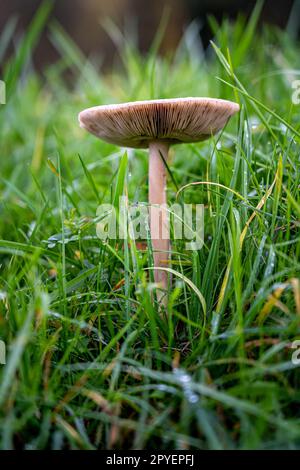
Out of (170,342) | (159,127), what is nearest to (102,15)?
(159,127)

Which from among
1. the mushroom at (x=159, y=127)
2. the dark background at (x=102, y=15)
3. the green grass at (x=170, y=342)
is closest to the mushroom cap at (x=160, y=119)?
the mushroom at (x=159, y=127)

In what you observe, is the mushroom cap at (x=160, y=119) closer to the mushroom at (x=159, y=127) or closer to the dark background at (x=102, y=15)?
the mushroom at (x=159, y=127)

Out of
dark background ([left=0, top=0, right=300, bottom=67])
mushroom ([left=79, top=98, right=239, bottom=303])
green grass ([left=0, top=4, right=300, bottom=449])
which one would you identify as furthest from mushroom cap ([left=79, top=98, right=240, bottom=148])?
dark background ([left=0, top=0, right=300, bottom=67])

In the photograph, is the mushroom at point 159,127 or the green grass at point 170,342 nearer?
the green grass at point 170,342

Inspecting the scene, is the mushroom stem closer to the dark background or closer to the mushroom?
the mushroom

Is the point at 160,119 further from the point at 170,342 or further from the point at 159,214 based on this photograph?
the point at 170,342

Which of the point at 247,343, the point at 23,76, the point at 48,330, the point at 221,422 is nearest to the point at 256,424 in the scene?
the point at 221,422

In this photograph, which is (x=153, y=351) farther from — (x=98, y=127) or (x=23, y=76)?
(x=23, y=76)

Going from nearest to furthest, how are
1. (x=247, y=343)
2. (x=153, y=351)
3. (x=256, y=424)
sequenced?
(x=256, y=424)
(x=247, y=343)
(x=153, y=351)
